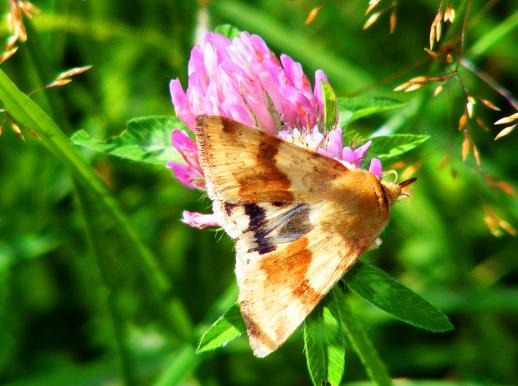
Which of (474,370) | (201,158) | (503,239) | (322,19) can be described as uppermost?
(201,158)

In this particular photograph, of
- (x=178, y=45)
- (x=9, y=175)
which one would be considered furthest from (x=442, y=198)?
(x=9, y=175)

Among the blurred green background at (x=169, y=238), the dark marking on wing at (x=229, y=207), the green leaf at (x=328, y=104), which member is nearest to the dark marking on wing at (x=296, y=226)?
the dark marking on wing at (x=229, y=207)

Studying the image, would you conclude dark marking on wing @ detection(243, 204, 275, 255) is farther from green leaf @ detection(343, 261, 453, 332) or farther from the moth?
green leaf @ detection(343, 261, 453, 332)

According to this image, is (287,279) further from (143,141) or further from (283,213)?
(143,141)

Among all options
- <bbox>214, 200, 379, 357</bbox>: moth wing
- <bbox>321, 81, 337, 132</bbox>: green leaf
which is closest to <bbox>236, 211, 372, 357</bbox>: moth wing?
<bbox>214, 200, 379, 357</bbox>: moth wing

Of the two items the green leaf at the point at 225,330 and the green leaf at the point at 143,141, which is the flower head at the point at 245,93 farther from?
the green leaf at the point at 225,330

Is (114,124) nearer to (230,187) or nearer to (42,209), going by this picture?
(42,209)
